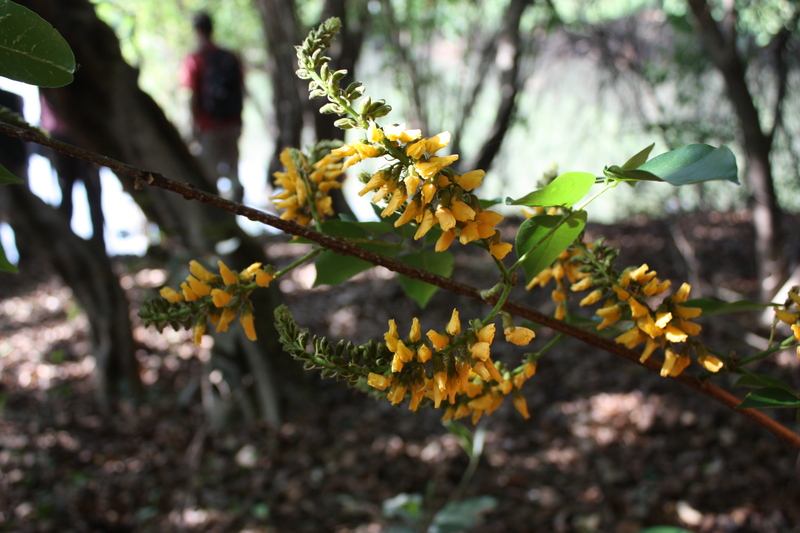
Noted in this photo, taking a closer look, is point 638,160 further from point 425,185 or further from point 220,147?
point 220,147

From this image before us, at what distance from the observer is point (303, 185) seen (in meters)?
0.57

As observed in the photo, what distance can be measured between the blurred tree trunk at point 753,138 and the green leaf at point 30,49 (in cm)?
235

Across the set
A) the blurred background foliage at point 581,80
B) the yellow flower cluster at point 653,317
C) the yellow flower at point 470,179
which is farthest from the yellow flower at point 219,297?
the blurred background foliage at point 581,80

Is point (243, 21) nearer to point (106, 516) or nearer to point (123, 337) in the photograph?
point (123, 337)

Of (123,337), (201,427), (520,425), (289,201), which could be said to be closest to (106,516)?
(201,427)

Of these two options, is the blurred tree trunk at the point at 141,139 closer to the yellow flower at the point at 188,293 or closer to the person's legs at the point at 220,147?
the person's legs at the point at 220,147

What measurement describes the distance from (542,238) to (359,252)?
16 centimetres

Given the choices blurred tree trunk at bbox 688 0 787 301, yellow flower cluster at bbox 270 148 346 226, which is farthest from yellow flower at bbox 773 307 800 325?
blurred tree trunk at bbox 688 0 787 301

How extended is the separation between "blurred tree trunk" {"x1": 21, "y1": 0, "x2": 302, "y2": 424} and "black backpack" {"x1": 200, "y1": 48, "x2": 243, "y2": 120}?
137 centimetres

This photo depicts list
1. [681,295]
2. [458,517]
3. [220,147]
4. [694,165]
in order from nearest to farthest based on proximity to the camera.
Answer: [694,165], [681,295], [458,517], [220,147]

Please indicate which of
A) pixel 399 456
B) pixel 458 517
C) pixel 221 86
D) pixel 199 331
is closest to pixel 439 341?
pixel 199 331

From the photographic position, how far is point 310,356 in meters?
0.44

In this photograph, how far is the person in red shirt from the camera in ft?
11.1

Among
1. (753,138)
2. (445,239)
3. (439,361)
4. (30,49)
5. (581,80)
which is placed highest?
(581,80)
